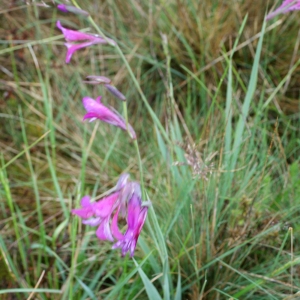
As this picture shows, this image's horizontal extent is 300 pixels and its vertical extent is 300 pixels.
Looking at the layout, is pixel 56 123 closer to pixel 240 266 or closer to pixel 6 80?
pixel 6 80

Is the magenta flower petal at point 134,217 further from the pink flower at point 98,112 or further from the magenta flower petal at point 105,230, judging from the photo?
the pink flower at point 98,112

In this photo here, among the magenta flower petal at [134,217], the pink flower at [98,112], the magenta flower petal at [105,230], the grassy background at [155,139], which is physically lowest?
the grassy background at [155,139]

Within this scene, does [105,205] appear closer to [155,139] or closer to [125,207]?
[125,207]

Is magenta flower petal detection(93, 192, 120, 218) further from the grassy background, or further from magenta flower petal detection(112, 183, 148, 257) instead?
the grassy background

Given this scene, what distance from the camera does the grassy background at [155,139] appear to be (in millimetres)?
1350

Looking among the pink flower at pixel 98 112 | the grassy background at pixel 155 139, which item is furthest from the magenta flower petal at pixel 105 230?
the grassy background at pixel 155 139

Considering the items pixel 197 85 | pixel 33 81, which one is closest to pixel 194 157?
pixel 197 85

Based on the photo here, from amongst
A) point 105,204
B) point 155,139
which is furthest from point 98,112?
point 155,139

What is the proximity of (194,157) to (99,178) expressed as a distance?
81cm

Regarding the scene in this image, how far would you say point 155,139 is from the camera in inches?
73.5

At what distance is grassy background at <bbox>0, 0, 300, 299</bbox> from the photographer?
135cm

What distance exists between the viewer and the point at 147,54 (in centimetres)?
223

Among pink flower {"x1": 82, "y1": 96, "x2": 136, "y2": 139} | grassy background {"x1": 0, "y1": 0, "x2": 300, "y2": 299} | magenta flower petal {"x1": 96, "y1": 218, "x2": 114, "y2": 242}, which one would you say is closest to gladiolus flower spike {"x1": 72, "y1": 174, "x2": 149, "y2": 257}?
magenta flower petal {"x1": 96, "y1": 218, "x2": 114, "y2": 242}

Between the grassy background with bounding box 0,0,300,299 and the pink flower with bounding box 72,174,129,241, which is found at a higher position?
the pink flower with bounding box 72,174,129,241
